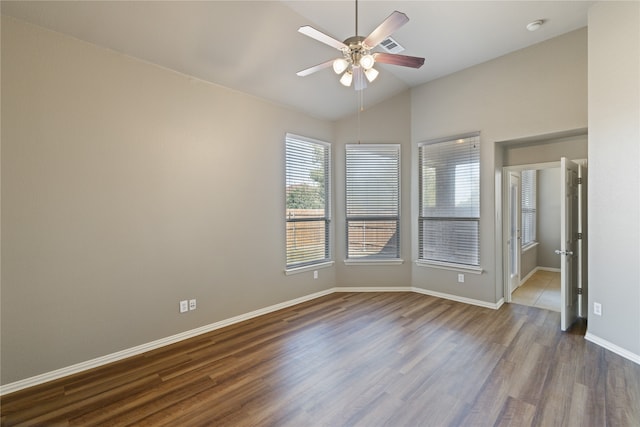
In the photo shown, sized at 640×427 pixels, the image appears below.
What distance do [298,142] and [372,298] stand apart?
2.81m

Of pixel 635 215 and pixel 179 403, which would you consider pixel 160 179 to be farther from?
pixel 635 215

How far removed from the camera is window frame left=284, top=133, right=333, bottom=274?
421 centimetres

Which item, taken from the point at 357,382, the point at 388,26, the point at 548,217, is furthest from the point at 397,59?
the point at 548,217

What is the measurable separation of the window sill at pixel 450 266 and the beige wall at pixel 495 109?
74 millimetres

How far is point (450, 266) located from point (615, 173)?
2.27m

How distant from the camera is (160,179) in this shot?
296cm

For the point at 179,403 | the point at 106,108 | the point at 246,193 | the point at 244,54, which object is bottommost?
the point at 179,403

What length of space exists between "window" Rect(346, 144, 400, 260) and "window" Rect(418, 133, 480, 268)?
1.48 ft

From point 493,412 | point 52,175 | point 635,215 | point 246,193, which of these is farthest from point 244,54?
point 635,215

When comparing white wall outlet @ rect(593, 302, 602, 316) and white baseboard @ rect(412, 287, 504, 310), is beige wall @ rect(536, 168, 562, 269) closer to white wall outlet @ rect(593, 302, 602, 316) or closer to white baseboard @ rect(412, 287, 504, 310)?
white baseboard @ rect(412, 287, 504, 310)

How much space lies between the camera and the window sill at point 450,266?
420 cm

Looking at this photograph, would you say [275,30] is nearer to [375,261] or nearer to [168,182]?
[168,182]

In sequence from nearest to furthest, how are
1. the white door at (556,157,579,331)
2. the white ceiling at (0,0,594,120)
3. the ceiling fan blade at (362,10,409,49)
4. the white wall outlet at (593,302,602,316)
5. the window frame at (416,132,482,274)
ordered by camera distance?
the ceiling fan blade at (362,10,409,49) < the white ceiling at (0,0,594,120) < the white wall outlet at (593,302,602,316) < the white door at (556,157,579,331) < the window frame at (416,132,482,274)

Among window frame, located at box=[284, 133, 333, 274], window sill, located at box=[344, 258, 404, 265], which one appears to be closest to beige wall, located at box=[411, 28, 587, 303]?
window sill, located at box=[344, 258, 404, 265]
